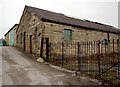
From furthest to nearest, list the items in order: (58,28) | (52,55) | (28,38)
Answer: (28,38)
(58,28)
(52,55)

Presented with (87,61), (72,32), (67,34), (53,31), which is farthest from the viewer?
(72,32)

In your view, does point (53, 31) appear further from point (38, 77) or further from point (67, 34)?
point (38, 77)

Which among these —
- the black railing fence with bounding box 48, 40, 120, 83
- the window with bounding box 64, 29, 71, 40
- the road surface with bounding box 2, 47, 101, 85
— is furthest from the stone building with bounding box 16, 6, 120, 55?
the road surface with bounding box 2, 47, 101, 85

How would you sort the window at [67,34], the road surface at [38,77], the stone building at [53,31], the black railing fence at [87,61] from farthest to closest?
the window at [67,34] → the stone building at [53,31] → the black railing fence at [87,61] → the road surface at [38,77]

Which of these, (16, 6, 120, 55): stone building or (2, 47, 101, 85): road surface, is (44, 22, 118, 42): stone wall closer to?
(16, 6, 120, 55): stone building

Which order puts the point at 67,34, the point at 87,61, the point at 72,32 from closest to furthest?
the point at 87,61, the point at 67,34, the point at 72,32

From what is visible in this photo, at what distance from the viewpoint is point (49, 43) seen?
317 inches

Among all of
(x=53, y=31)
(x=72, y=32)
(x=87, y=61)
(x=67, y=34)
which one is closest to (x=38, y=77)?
(x=53, y=31)

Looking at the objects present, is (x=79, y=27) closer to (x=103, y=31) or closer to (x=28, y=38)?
(x=103, y=31)

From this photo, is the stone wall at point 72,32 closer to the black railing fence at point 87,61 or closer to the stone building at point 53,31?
the stone building at point 53,31

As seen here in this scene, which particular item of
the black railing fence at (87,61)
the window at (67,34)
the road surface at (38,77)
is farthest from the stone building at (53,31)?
the road surface at (38,77)

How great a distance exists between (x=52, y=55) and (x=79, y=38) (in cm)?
445

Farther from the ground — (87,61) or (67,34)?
(67,34)

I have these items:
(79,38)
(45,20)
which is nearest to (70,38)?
(79,38)
